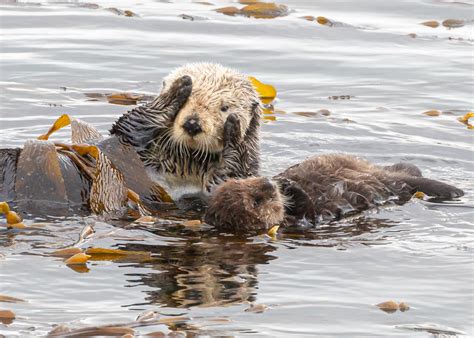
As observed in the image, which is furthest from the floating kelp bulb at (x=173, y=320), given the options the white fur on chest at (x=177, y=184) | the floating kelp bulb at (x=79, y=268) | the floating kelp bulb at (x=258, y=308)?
the white fur on chest at (x=177, y=184)

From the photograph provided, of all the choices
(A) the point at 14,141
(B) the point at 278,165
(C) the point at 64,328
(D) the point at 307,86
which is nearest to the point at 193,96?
(B) the point at 278,165

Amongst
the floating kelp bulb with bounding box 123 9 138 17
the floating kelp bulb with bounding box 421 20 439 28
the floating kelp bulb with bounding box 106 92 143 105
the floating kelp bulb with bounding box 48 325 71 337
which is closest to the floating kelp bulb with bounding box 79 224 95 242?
the floating kelp bulb with bounding box 48 325 71 337

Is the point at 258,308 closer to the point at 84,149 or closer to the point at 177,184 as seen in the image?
the point at 84,149

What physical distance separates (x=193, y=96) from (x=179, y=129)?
290 millimetres

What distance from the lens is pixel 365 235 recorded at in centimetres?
638

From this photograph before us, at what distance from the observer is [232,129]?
22.6ft

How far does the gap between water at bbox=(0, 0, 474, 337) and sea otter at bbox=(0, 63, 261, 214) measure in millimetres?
613

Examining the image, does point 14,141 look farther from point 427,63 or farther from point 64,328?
point 427,63

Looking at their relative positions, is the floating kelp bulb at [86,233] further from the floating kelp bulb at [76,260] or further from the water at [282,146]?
the floating kelp bulb at [76,260]

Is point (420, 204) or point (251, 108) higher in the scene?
point (251, 108)

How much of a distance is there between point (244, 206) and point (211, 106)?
32.8 inches

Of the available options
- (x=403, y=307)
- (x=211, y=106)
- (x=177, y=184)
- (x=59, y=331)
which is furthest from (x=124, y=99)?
(x=59, y=331)

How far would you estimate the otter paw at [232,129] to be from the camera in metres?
6.86

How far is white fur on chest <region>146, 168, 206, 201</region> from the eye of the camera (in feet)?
23.2
